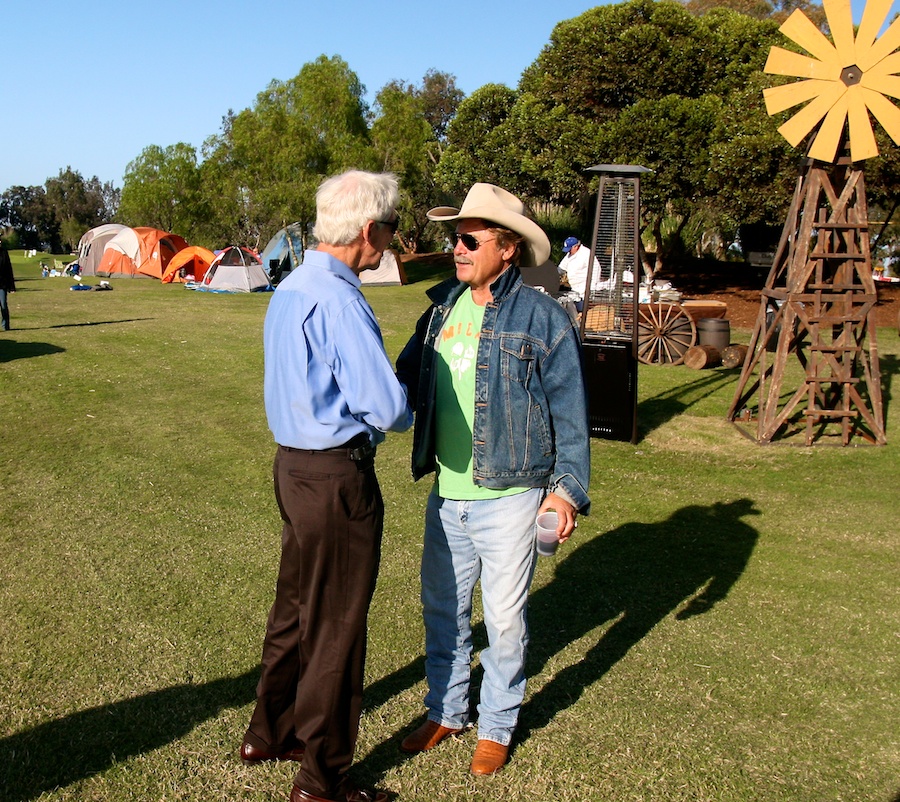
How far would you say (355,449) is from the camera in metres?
2.74

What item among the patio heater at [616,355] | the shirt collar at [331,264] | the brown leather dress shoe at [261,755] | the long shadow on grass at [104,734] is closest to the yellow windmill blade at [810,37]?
the patio heater at [616,355]

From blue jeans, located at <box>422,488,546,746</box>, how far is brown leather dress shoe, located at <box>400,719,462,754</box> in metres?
0.03

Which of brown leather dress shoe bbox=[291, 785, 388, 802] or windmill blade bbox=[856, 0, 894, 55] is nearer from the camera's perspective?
brown leather dress shoe bbox=[291, 785, 388, 802]

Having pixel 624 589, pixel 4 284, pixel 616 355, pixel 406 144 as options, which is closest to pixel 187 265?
pixel 406 144

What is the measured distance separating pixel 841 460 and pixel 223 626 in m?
5.79

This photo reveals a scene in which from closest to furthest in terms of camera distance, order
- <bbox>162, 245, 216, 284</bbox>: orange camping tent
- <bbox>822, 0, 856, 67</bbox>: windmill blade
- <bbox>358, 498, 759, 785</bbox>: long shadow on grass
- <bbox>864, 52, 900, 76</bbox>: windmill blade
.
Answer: <bbox>358, 498, 759, 785</bbox>: long shadow on grass, <bbox>864, 52, 900, 76</bbox>: windmill blade, <bbox>822, 0, 856, 67</bbox>: windmill blade, <bbox>162, 245, 216, 284</bbox>: orange camping tent

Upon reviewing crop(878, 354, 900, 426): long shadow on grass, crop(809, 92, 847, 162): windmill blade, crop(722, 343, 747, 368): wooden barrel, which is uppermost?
crop(809, 92, 847, 162): windmill blade

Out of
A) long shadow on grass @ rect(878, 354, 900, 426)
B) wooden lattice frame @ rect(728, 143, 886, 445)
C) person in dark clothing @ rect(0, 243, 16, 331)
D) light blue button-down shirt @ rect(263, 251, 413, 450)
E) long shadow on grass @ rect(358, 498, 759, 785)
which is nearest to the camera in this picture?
light blue button-down shirt @ rect(263, 251, 413, 450)

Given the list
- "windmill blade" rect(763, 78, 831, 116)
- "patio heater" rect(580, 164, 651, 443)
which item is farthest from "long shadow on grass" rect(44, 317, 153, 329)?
"windmill blade" rect(763, 78, 831, 116)

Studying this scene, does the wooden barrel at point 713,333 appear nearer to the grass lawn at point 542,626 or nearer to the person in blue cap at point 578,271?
the person in blue cap at point 578,271

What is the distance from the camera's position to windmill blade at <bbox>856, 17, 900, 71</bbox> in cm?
754

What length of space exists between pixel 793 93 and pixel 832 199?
1.02 meters

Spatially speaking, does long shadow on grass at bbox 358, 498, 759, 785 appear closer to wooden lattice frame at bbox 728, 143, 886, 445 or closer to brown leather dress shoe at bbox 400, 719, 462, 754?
brown leather dress shoe at bbox 400, 719, 462, 754

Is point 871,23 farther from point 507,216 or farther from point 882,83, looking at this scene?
point 507,216
